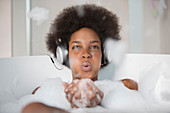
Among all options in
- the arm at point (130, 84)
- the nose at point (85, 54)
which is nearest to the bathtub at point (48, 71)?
the arm at point (130, 84)

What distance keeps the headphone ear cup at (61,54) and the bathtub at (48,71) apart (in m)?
0.04

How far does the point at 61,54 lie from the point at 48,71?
10 cm

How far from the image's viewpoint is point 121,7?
565 mm

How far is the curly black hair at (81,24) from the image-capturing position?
55 centimetres

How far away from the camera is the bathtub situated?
1.86 ft

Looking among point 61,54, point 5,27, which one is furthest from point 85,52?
point 5,27

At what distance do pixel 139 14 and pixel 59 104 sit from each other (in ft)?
1.18

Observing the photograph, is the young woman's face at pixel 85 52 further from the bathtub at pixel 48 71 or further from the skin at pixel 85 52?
the bathtub at pixel 48 71

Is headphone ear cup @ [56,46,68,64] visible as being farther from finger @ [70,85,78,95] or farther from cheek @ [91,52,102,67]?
finger @ [70,85,78,95]

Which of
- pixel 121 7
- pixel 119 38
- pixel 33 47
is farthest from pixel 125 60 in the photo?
pixel 33 47

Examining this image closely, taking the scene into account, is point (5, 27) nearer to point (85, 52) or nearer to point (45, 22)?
point (45, 22)

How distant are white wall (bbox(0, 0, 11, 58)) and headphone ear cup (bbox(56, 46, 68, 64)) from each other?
0.53 ft

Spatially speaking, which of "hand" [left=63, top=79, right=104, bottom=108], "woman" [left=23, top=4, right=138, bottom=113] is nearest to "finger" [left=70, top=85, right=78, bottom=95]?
"hand" [left=63, top=79, right=104, bottom=108]

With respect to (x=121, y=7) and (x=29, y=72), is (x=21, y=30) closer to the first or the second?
(x=29, y=72)
